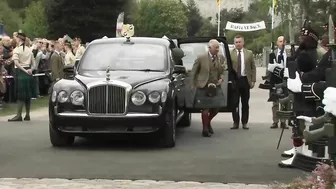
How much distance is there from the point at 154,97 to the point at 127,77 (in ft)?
2.24

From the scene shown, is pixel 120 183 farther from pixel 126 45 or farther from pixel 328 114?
pixel 126 45

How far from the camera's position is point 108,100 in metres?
10.8

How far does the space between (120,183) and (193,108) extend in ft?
16.7

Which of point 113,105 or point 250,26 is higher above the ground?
point 250,26

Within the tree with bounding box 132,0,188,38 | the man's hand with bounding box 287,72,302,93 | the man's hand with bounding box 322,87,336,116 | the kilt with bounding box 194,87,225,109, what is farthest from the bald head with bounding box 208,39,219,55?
the tree with bounding box 132,0,188,38

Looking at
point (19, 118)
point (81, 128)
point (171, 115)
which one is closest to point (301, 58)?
point (171, 115)

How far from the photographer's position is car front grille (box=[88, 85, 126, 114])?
1081cm

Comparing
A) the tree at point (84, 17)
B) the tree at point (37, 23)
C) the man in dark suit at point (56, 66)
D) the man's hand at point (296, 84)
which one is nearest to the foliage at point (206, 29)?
the tree at point (37, 23)

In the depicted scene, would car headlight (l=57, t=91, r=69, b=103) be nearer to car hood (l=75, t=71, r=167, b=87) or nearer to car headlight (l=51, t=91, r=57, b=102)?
car headlight (l=51, t=91, r=57, b=102)

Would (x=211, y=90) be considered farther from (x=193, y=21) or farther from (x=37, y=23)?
(x=193, y=21)

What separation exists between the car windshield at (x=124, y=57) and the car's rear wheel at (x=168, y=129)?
1.12 metres

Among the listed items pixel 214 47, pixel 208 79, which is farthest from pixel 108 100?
pixel 214 47

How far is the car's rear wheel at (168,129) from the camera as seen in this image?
11023mm

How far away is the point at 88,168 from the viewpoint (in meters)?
9.23
